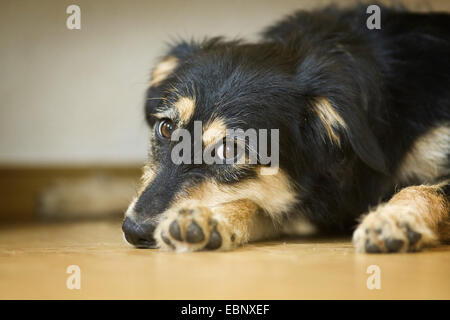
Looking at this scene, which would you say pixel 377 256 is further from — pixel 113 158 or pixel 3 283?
pixel 113 158

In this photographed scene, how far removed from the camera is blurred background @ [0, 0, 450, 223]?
14.2 feet

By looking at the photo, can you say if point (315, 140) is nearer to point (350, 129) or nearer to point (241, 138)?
point (350, 129)

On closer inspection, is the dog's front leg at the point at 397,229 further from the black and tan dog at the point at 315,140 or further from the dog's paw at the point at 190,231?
the dog's paw at the point at 190,231

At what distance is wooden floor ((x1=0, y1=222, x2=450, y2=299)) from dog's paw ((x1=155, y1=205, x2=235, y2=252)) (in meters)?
0.05

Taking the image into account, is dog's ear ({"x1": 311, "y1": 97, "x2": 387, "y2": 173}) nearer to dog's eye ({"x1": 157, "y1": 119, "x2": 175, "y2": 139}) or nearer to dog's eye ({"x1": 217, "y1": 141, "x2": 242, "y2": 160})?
dog's eye ({"x1": 217, "y1": 141, "x2": 242, "y2": 160})

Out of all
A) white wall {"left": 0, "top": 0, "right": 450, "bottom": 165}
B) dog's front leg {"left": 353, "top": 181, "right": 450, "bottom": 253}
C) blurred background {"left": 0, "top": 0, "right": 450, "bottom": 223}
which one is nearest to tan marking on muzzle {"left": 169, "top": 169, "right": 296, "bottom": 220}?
dog's front leg {"left": 353, "top": 181, "right": 450, "bottom": 253}

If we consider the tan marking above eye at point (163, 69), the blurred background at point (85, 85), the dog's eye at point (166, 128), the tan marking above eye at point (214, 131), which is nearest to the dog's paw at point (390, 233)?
the tan marking above eye at point (214, 131)

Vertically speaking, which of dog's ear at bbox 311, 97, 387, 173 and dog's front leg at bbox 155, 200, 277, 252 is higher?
dog's ear at bbox 311, 97, 387, 173

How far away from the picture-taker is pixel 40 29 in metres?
4.41

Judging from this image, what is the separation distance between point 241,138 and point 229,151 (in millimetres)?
72

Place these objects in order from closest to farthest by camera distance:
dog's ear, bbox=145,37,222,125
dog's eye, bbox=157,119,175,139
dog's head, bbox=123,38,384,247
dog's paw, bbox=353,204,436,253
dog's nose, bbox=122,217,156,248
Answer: dog's paw, bbox=353,204,436,253, dog's nose, bbox=122,217,156,248, dog's head, bbox=123,38,384,247, dog's eye, bbox=157,119,175,139, dog's ear, bbox=145,37,222,125

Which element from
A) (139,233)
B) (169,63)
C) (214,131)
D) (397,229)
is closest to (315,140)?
(214,131)

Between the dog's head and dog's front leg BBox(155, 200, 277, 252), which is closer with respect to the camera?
dog's front leg BBox(155, 200, 277, 252)

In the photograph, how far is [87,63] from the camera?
468 cm
